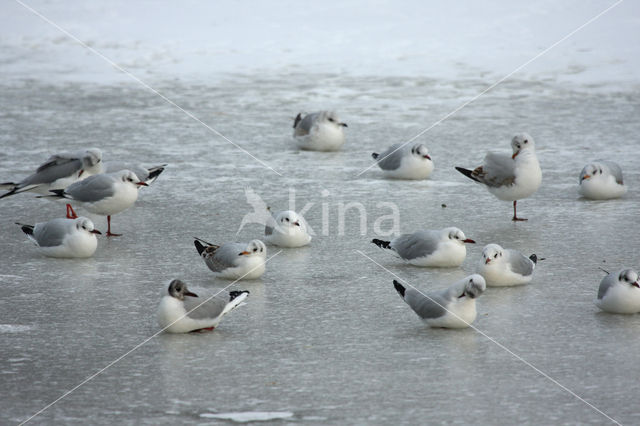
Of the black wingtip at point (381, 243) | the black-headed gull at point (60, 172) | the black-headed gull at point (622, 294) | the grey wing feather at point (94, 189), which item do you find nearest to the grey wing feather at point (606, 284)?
the black-headed gull at point (622, 294)

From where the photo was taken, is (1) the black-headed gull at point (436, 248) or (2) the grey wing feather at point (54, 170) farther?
(2) the grey wing feather at point (54, 170)

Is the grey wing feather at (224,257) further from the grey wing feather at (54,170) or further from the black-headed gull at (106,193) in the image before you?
the grey wing feather at (54,170)

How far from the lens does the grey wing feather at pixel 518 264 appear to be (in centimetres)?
575

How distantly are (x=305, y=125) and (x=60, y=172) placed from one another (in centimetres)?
303

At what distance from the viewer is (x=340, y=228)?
7.28 metres

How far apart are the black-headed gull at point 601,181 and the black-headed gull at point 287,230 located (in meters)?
2.61

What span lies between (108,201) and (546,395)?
4066mm

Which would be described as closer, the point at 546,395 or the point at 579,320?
the point at 546,395

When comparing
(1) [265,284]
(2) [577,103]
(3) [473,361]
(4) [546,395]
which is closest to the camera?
(4) [546,395]

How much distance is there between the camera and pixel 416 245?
20.3ft

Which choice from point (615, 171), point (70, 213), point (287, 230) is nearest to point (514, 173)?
point (615, 171)

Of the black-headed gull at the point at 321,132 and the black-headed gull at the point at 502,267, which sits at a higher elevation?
the black-headed gull at the point at 321,132

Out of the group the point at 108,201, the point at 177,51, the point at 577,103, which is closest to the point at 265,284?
the point at 108,201

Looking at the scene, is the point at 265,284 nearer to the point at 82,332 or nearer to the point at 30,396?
the point at 82,332
